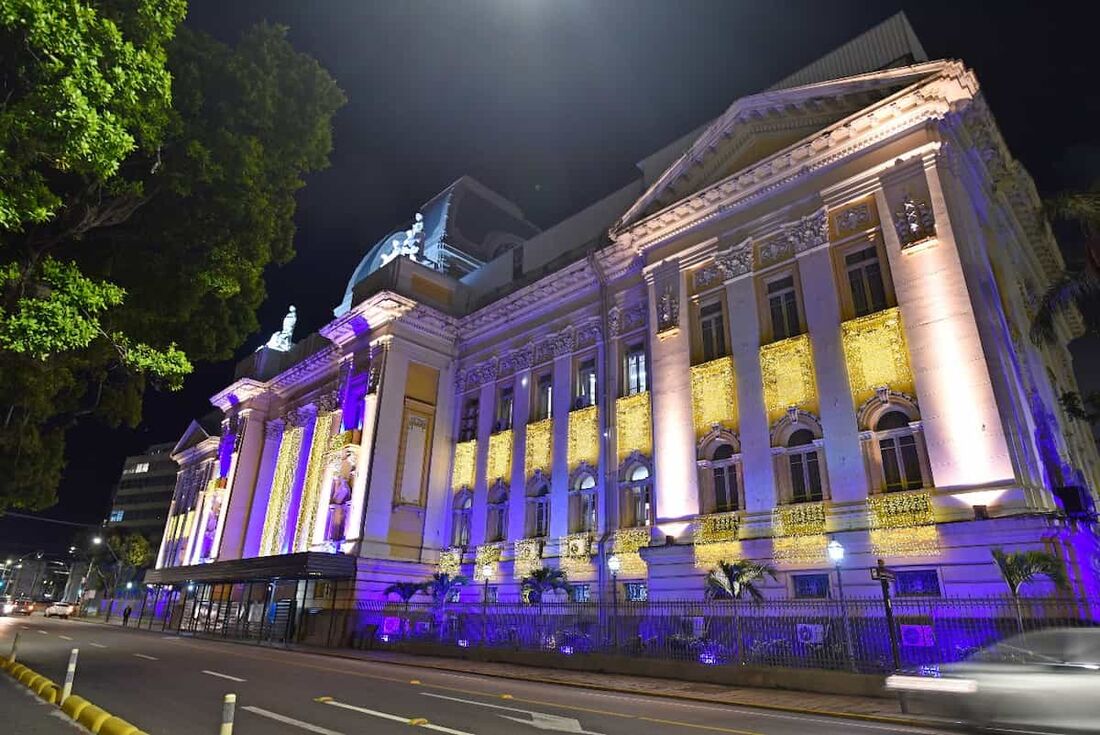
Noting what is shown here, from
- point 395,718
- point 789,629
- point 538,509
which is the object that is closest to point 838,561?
point 789,629

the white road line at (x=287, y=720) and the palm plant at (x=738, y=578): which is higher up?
the palm plant at (x=738, y=578)

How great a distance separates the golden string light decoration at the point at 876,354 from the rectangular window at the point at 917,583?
16.1ft

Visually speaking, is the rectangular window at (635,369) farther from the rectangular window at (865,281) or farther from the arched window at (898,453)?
the arched window at (898,453)

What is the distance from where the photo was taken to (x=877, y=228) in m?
19.9

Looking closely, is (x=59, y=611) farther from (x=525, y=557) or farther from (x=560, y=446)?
(x=560, y=446)

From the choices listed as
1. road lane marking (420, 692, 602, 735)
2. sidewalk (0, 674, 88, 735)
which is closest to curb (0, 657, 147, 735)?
sidewalk (0, 674, 88, 735)

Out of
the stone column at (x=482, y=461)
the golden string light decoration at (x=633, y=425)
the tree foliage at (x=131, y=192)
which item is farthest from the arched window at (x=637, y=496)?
the tree foliage at (x=131, y=192)

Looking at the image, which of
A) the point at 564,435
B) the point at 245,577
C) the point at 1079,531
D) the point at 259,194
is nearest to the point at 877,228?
the point at 1079,531

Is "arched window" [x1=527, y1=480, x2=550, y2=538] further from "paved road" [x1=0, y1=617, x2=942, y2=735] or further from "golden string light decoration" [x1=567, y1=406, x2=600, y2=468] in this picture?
"paved road" [x1=0, y1=617, x2=942, y2=735]

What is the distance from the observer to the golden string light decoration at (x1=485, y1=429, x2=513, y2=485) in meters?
30.4

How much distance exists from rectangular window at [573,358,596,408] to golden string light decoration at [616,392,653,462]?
2553 millimetres

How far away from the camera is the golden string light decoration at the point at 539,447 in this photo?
2873cm

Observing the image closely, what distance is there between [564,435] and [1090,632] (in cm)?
2121

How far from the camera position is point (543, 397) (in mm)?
30578
